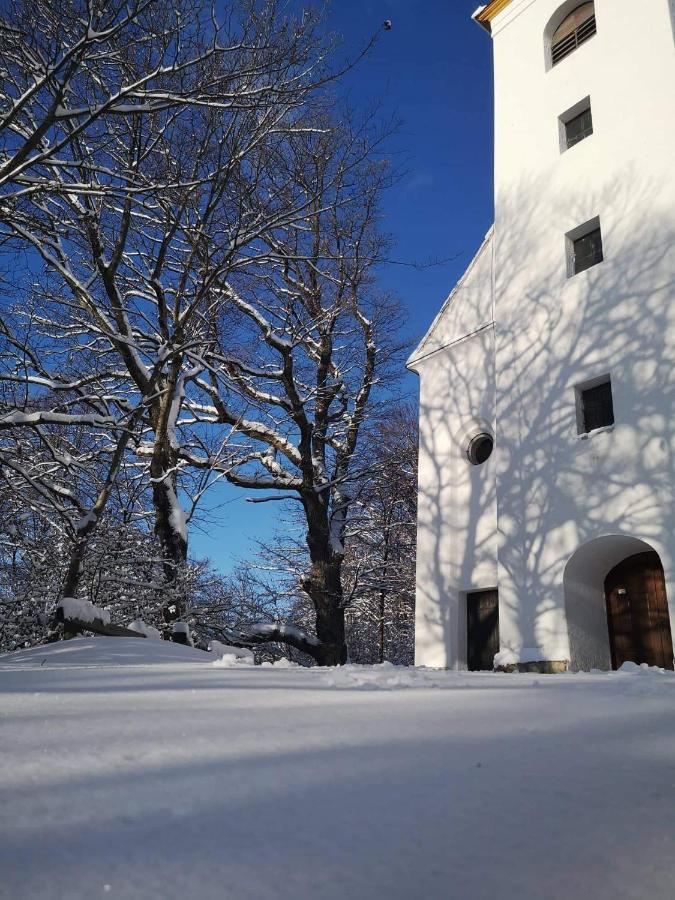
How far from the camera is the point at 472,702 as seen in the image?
106 inches

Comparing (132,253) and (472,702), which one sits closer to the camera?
(472,702)

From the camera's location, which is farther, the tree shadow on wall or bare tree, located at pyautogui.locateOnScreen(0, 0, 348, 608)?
the tree shadow on wall

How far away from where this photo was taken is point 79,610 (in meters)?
7.64

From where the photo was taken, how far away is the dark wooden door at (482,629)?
40.6 ft

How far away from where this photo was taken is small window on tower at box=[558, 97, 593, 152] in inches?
483

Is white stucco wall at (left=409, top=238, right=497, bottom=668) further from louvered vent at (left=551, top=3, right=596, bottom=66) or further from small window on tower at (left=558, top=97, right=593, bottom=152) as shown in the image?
louvered vent at (left=551, top=3, right=596, bottom=66)

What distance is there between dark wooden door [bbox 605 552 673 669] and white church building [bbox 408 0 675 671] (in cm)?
3

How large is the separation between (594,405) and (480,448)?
3.24 m

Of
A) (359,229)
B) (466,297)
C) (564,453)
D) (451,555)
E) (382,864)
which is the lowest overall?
(382,864)

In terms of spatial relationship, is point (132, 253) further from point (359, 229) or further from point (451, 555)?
point (451, 555)

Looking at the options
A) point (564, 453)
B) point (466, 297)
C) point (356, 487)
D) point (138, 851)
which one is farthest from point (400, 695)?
point (356, 487)

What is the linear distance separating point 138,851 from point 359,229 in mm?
15208

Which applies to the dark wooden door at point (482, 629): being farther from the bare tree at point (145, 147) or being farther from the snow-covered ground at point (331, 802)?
the snow-covered ground at point (331, 802)

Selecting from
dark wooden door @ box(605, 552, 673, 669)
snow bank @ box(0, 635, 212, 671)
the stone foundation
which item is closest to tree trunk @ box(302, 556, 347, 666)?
the stone foundation
